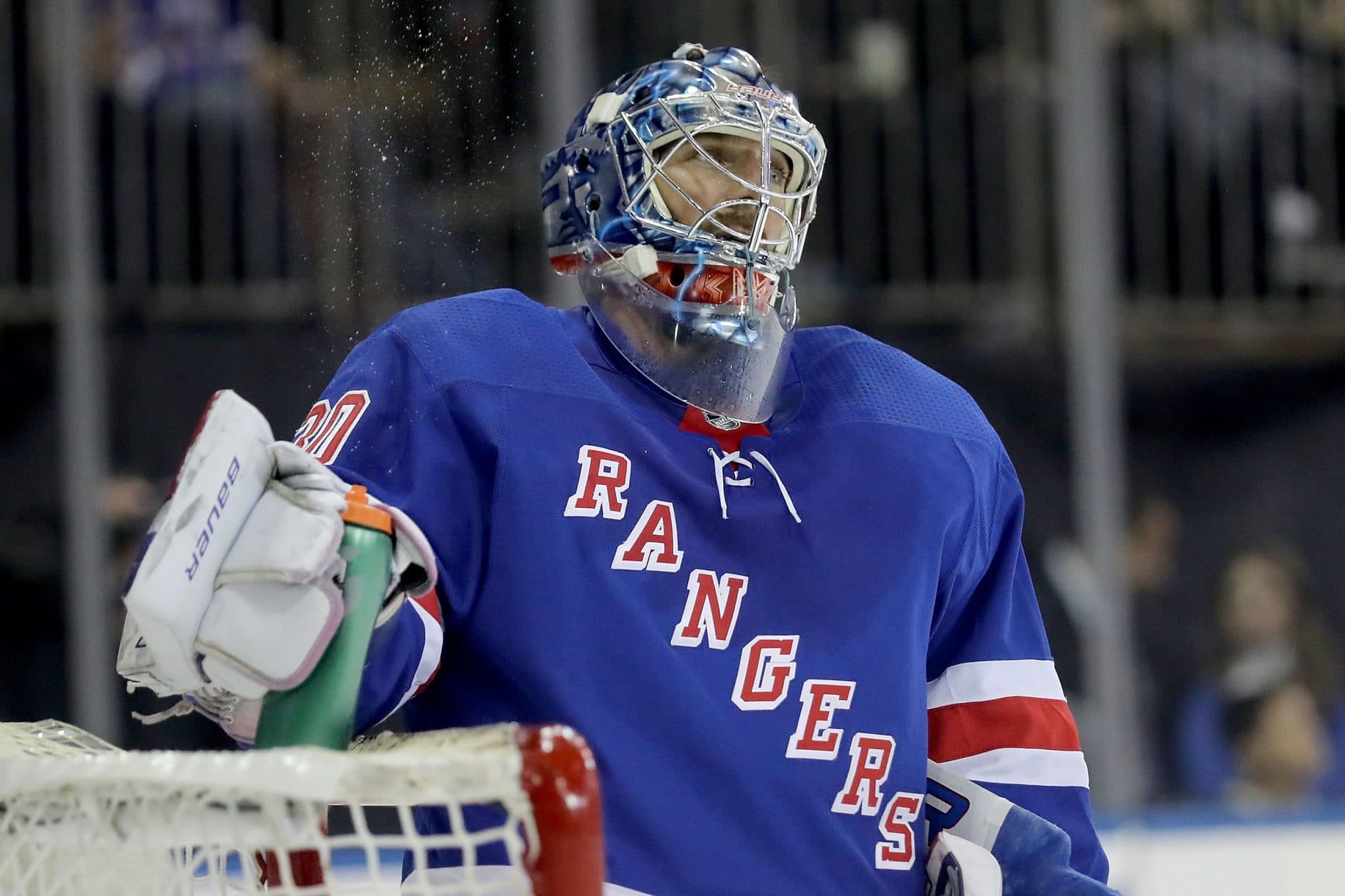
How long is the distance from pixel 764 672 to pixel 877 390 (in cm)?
32

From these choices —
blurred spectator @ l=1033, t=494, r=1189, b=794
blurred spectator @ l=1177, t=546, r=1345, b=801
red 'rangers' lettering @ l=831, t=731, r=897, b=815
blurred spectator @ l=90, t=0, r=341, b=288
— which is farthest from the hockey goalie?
→ blurred spectator @ l=1177, t=546, r=1345, b=801

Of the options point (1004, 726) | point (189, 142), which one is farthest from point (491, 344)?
point (189, 142)

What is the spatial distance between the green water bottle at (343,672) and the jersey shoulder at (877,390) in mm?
528

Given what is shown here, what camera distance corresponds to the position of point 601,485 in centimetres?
139

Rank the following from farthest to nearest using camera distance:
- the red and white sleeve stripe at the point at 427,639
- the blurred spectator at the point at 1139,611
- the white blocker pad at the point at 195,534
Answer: the blurred spectator at the point at 1139,611, the red and white sleeve stripe at the point at 427,639, the white blocker pad at the point at 195,534

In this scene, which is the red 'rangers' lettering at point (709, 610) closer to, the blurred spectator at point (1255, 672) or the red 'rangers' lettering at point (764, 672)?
the red 'rangers' lettering at point (764, 672)

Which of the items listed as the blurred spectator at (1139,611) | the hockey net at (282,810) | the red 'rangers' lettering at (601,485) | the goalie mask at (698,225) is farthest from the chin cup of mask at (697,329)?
the blurred spectator at (1139,611)

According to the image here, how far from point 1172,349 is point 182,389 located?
242 cm

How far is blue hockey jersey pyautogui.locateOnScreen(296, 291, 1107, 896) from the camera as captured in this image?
4.41 ft

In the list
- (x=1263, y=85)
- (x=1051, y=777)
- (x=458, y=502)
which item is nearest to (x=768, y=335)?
(x=458, y=502)

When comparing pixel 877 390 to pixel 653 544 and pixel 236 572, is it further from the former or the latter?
pixel 236 572

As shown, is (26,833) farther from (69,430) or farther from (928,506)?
(69,430)

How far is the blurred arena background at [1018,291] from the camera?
333cm

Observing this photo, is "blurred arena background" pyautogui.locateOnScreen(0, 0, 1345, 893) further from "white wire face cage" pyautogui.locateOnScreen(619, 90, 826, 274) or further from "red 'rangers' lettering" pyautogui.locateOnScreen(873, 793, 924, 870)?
"red 'rangers' lettering" pyautogui.locateOnScreen(873, 793, 924, 870)
